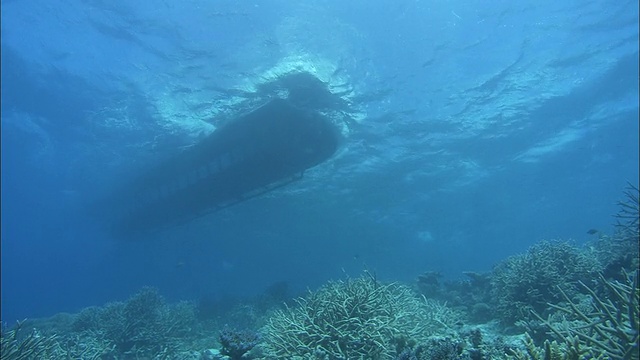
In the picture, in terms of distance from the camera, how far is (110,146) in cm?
2370

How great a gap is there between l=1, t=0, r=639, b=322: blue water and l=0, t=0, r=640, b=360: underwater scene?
0.13 metres

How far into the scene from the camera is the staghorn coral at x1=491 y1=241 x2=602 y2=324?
27.3 ft

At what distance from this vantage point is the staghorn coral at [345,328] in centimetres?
605

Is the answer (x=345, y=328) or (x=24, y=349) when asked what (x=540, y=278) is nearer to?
(x=345, y=328)

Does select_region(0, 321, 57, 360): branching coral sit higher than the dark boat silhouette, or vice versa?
the dark boat silhouette

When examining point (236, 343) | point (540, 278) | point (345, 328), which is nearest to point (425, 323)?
point (345, 328)

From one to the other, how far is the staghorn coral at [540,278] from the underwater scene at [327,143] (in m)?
0.05

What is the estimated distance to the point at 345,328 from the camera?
6.35m

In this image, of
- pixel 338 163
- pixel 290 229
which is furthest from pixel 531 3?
pixel 290 229

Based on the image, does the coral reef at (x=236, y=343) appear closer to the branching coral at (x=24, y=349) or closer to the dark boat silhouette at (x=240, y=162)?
the branching coral at (x=24, y=349)

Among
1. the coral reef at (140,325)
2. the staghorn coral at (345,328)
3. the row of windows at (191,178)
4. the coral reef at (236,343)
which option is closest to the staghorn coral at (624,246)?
the staghorn coral at (345,328)

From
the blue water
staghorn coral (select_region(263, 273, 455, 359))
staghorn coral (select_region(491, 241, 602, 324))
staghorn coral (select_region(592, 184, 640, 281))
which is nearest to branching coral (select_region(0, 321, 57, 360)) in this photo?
staghorn coral (select_region(263, 273, 455, 359))

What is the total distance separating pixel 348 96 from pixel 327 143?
3030mm

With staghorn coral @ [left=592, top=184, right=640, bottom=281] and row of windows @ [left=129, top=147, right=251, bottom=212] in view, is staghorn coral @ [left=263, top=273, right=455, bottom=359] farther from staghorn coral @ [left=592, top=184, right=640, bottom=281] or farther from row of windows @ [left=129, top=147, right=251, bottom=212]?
row of windows @ [left=129, top=147, right=251, bottom=212]
